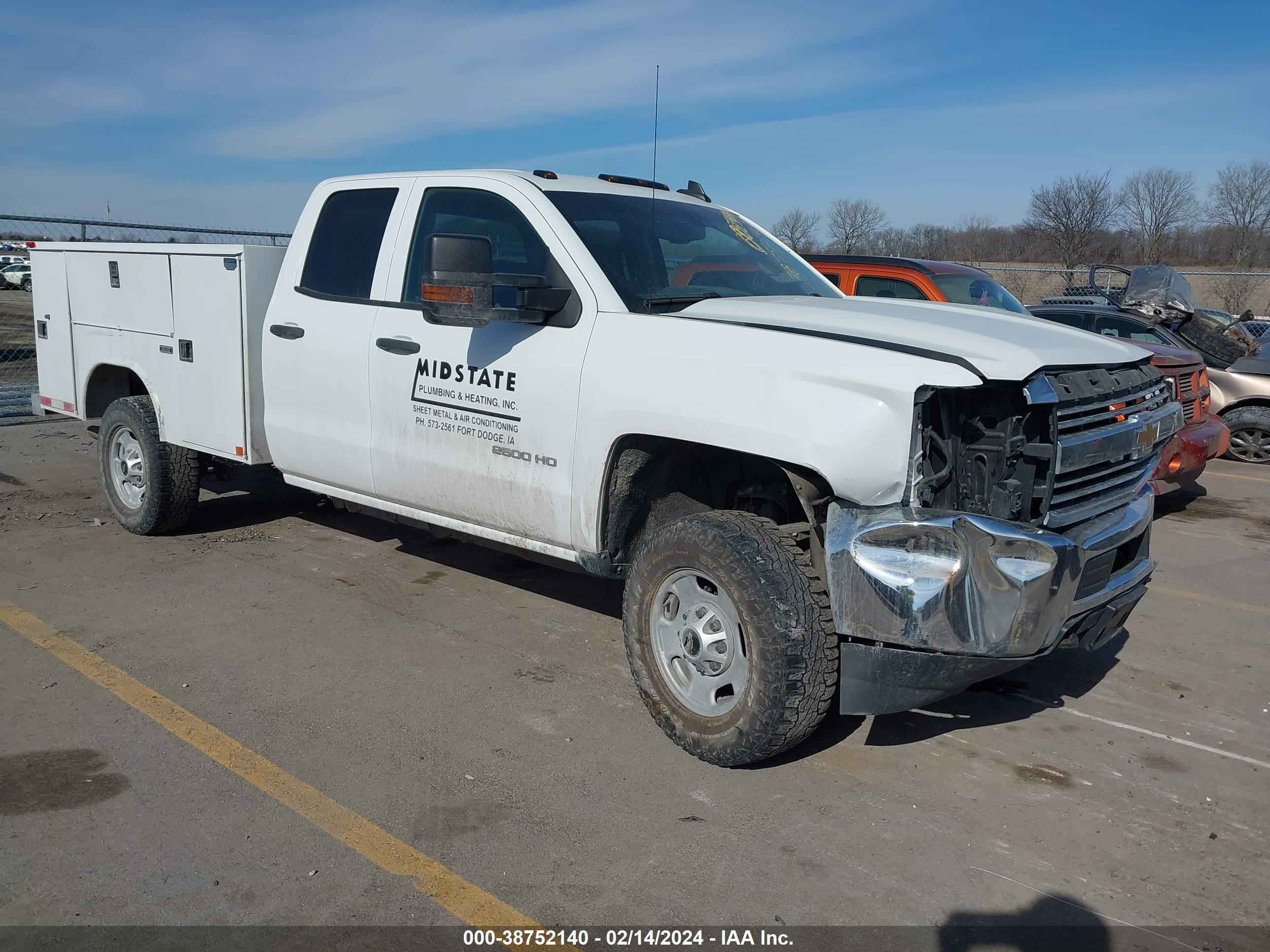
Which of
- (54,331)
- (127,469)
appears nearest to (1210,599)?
(127,469)

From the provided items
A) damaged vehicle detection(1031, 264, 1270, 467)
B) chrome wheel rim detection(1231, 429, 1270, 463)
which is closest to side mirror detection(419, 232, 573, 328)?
damaged vehicle detection(1031, 264, 1270, 467)

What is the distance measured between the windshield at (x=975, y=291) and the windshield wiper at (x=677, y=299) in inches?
178

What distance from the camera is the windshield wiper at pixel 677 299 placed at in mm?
4371

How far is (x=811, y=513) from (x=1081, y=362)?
109cm

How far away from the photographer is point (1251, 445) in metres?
11.1

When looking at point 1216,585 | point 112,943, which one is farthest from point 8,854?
point 1216,585

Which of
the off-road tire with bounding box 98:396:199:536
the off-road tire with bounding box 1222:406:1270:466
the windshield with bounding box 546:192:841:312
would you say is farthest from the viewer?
the off-road tire with bounding box 1222:406:1270:466

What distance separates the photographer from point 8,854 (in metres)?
3.29

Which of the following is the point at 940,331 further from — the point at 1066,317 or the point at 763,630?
the point at 1066,317

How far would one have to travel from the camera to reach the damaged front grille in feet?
11.6

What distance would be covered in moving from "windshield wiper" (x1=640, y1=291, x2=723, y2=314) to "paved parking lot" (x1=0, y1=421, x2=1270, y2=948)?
5.52 feet

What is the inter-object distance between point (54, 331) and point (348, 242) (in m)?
3.10

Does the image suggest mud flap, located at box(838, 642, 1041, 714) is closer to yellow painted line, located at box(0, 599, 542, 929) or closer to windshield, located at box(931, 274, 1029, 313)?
yellow painted line, located at box(0, 599, 542, 929)

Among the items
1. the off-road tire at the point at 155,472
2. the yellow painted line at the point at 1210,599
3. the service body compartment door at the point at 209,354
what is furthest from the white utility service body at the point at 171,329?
the yellow painted line at the point at 1210,599
